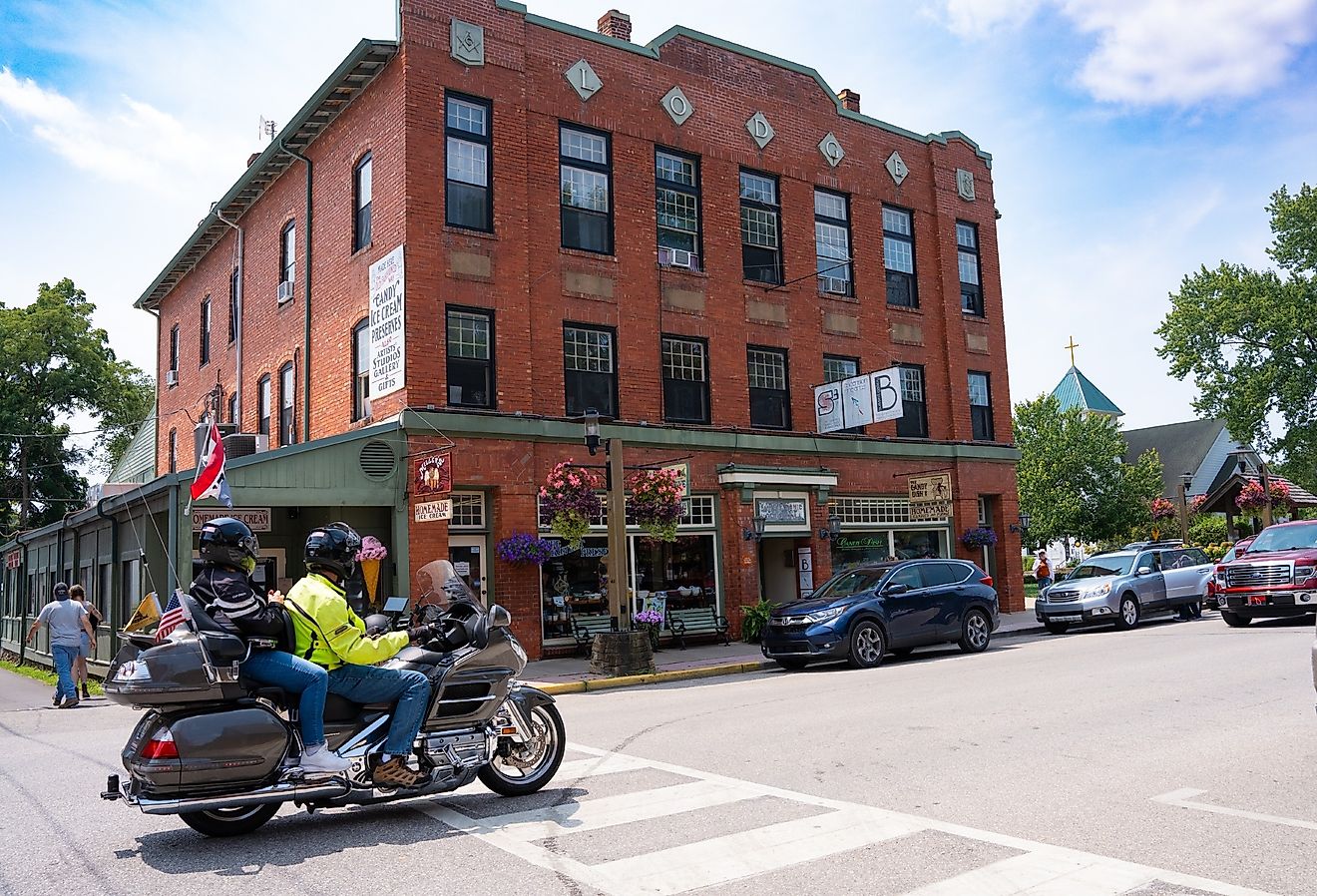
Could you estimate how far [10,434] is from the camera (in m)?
40.0

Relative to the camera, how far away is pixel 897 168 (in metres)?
26.1

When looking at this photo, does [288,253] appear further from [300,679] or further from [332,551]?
[300,679]

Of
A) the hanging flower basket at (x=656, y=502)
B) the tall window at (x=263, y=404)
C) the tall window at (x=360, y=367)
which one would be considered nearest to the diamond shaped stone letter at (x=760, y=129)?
the hanging flower basket at (x=656, y=502)

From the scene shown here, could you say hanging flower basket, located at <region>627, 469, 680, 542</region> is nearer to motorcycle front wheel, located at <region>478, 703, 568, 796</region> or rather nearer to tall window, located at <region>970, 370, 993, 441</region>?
motorcycle front wheel, located at <region>478, 703, 568, 796</region>

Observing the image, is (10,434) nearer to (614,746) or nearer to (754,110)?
(754,110)

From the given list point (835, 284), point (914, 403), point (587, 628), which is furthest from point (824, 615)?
point (914, 403)

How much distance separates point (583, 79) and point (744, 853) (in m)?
17.7

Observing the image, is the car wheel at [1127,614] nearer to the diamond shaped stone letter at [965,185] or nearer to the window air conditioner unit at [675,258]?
the window air conditioner unit at [675,258]

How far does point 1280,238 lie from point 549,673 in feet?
136

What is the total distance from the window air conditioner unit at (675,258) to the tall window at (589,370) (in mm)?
2103

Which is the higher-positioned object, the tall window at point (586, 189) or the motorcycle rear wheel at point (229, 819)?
the tall window at point (586, 189)

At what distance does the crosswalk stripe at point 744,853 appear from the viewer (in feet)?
17.0

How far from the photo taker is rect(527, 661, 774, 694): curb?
15.2 metres

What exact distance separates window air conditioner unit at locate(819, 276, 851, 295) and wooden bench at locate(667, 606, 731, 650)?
8.13 m
